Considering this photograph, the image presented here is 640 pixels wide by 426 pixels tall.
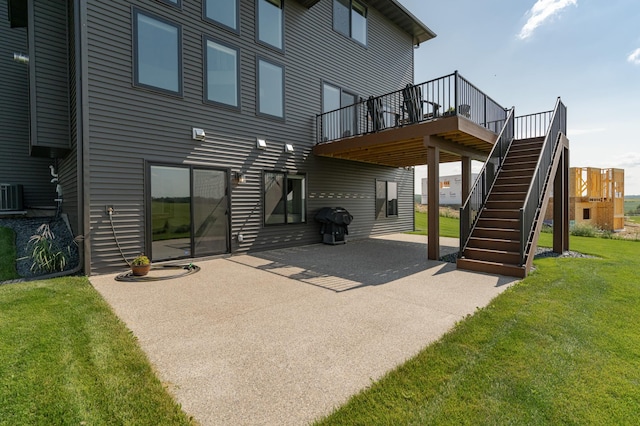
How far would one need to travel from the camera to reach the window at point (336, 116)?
30.4 ft

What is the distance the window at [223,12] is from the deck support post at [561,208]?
8640 millimetres

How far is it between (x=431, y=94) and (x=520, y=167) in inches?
107

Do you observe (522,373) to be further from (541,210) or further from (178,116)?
(178,116)

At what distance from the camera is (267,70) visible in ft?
26.0

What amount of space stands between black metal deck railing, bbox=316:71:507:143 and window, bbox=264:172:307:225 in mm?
1619

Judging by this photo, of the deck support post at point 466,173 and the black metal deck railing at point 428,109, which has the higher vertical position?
the black metal deck railing at point 428,109

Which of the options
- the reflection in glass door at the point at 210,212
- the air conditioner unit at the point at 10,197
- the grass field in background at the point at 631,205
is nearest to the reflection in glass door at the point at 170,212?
the reflection in glass door at the point at 210,212

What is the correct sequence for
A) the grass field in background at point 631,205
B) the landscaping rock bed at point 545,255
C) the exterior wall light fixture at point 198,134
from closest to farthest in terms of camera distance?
1. the exterior wall light fixture at point 198,134
2. the landscaping rock bed at point 545,255
3. the grass field in background at point 631,205

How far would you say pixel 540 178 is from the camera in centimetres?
630

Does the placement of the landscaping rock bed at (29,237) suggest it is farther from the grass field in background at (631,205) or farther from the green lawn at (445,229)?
the grass field in background at (631,205)

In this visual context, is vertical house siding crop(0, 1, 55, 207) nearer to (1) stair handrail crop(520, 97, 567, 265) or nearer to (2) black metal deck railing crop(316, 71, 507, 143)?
(2) black metal deck railing crop(316, 71, 507, 143)

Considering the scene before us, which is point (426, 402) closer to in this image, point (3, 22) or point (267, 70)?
point (267, 70)

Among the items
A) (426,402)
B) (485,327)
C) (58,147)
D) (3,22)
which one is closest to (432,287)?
(485,327)

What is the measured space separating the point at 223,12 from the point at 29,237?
644cm
